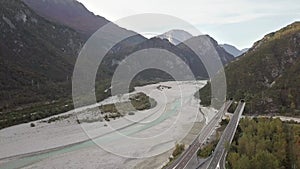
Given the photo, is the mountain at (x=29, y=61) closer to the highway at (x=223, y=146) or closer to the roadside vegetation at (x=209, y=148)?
the roadside vegetation at (x=209, y=148)

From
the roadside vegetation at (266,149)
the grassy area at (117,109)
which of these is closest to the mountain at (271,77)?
the grassy area at (117,109)

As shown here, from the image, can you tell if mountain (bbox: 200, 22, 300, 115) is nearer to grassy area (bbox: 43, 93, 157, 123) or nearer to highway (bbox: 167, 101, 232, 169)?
highway (bbox: 167, 101, 232, 169)

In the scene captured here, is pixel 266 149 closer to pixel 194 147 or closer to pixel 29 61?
pixel 194 147

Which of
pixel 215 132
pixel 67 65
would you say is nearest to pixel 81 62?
pixel 67 65

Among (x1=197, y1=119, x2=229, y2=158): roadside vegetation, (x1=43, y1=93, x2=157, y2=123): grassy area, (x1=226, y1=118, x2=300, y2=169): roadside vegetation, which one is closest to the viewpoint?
(x1=226, y1=118, x2=300, y2=169): roadside vegetation

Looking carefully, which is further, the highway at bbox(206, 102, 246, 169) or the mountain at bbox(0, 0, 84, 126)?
the mountain at bbox(0, 0, 84, 126)

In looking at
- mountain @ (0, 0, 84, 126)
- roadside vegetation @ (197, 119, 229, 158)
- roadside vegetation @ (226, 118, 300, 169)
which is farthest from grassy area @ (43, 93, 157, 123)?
roadside vegetation @ (226, 118, 300, 169)

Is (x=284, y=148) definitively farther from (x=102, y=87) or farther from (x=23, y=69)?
(x=102, y=87)
